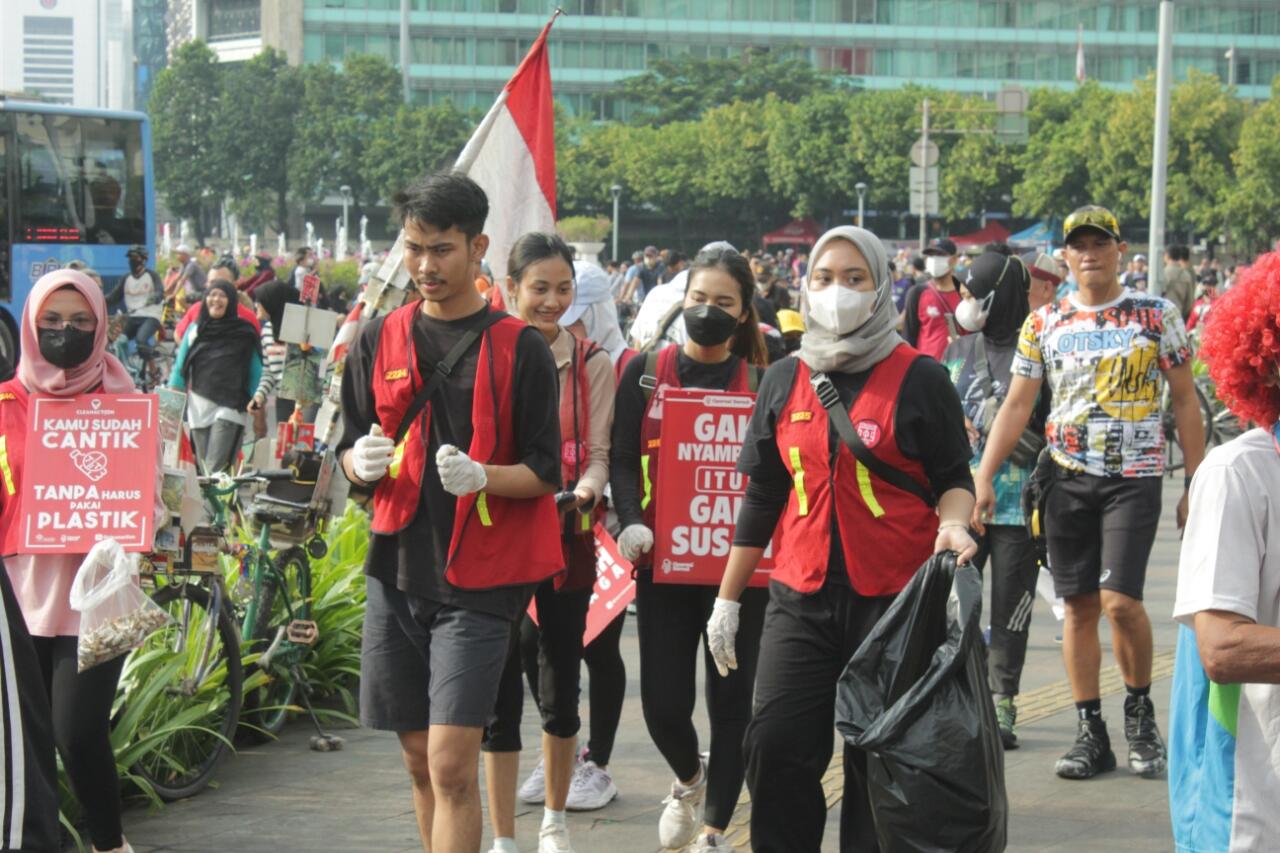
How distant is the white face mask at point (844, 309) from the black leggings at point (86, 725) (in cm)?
201

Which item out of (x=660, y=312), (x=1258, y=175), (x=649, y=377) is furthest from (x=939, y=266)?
(x=1258, y=175)

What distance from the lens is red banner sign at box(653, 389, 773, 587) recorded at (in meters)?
5.36

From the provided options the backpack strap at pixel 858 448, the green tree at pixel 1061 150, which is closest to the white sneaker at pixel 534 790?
the backpack strap at pixel 858 448

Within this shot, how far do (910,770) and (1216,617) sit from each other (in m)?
1.04

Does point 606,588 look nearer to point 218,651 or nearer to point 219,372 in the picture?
point 218,651

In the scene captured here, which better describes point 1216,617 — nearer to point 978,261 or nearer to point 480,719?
point 480,719

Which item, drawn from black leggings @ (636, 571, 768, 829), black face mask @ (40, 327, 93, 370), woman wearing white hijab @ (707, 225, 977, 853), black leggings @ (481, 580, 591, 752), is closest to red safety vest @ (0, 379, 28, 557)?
black face mask @ (40, 327, 93, 370)

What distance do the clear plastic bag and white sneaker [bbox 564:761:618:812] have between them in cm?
175

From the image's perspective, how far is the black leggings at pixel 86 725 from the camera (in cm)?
454

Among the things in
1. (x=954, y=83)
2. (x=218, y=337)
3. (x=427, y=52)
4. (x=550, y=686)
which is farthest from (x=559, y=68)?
(x=550, y=686)

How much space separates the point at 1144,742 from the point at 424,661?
9.85 feet

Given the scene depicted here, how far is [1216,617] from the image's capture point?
9.26ft

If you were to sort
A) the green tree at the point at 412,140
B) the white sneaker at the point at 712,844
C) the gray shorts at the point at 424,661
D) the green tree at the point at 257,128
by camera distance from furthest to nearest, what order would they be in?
the green tree at the point at 257,128 → the green tree at the point at 412,140 → the white sneaker at the point at 712,844 → the gray shorts at the point at 424,661

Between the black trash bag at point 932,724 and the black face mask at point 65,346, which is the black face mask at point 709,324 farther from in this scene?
the black face mask at point 65,346
